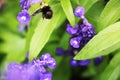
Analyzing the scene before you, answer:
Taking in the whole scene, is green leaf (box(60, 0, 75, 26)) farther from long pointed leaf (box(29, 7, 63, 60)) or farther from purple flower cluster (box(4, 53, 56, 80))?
purple flower cluster (box(4, 53, 56, 80))

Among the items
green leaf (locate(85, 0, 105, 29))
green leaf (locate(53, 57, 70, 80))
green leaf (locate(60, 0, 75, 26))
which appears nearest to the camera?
green leaf (locate(60, 0, 75, 26))

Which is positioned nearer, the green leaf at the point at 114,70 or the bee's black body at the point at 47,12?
the bee's black body at the point at 47,12

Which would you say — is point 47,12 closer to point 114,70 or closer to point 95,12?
point 95,12

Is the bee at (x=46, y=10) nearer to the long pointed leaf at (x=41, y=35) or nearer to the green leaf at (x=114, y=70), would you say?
the long pointed leaf at (x=41, y=35)

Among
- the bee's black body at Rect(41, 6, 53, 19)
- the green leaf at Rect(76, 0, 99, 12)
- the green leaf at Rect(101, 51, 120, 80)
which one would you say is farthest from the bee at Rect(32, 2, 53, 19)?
the green leaf at Rect(101, 51, 120, 80)

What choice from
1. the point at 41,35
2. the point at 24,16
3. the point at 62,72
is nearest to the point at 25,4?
the point at 24,16

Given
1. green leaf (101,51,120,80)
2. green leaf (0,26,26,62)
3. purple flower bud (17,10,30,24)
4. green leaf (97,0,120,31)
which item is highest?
green leaf (0,26,26,62)

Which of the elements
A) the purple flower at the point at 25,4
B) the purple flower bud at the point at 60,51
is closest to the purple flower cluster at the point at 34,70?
the purple flower at the point at 25,4

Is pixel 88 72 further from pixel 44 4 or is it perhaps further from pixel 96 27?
pixel 44 4

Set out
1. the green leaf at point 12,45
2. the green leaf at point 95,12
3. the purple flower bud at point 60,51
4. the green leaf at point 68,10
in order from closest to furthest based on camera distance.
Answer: the green leaf at point 68,10 → the green leaf at point 95,12 → the purple flower bud at point 60,51 → the green leaf at point 12,45
